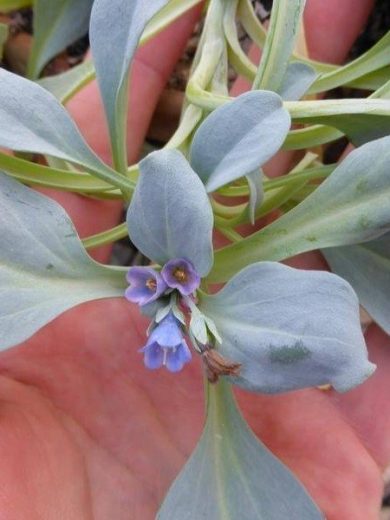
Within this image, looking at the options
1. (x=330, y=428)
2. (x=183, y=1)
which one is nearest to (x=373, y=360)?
(x=330, y=428)

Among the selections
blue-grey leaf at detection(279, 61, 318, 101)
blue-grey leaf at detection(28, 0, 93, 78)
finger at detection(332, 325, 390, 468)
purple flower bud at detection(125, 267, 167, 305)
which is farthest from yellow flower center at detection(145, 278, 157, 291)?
blue-grey leaf at detection(28, 0, 93, 78)

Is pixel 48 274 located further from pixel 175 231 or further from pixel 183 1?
pixel 183 1

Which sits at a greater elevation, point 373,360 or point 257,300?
point 257,300

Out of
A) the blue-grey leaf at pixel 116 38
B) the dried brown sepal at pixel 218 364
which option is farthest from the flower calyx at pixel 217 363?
the blue-grey leaf at pixel 116 38

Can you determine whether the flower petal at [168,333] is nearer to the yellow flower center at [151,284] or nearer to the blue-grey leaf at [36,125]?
the yellow flower center at [151,284]

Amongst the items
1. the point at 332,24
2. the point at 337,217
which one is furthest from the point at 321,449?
the point at 332,24

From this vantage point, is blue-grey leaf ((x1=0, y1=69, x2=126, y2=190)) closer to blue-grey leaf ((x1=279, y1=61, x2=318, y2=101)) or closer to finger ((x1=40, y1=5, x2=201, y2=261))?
blue-grey leaf ((x1=279, y1=61, x2=318, y2=101))
